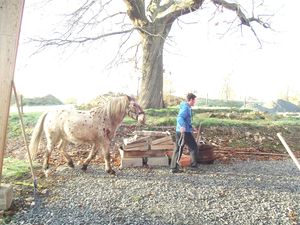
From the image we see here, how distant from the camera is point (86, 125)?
8016 millimetres

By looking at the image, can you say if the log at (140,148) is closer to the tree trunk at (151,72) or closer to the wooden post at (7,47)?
the wooden post at (7,47)

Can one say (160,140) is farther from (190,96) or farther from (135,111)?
(190,96)

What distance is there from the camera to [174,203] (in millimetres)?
6211

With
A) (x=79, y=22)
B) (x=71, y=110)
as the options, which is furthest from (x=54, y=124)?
(x=79, y=22)

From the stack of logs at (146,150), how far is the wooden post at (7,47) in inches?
150

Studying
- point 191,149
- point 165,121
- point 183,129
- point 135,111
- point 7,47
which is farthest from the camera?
point 165,121

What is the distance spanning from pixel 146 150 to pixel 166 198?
2752mm

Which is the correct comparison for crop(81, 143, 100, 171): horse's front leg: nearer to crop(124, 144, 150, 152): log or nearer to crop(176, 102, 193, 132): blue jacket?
crop(124, 144, 150, 152): log


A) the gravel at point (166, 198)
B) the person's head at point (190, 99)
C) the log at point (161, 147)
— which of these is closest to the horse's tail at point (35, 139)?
the gravel at point (166, 198)

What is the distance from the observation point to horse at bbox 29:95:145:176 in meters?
8.00

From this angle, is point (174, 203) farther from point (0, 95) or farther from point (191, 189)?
point (0, 95)

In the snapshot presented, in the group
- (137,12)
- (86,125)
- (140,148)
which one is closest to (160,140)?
(140,148)

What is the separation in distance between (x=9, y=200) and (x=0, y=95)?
1.83 meters

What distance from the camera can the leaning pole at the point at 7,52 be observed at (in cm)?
551
